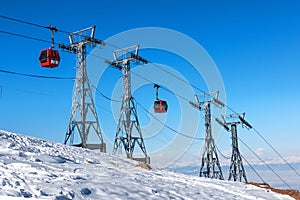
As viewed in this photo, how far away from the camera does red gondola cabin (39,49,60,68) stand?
1997 cm

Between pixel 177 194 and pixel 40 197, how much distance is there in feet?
13.5

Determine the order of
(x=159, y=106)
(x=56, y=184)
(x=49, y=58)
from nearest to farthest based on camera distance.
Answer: (x=56, y=184) → (x=49, y=58) → (x=159, y=106)

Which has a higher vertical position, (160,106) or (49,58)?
(49,58)

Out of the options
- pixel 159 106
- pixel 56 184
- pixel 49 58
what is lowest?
pixel 56 184

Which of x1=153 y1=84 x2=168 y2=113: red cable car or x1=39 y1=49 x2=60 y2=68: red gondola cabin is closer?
x1=39 y1=49 x2=60 y2=68: red gondola cabin

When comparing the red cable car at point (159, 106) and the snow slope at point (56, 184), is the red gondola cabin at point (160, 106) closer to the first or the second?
the red cable car at point (159, 106)

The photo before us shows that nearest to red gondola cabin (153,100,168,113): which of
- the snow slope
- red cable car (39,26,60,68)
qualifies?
red cable car (39,26,60,68)

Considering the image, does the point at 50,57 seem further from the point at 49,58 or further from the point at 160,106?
the point at 160,106

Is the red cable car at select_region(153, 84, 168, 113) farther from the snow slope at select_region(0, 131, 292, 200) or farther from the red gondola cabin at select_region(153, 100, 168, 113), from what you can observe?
the snow slope at select_region(0, 131, 292, 200)

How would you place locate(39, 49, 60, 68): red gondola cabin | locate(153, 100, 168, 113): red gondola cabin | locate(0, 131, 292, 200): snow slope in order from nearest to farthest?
locate(0, 131, 292, 200): snow slope, locate(39, 49, 60, 68): red gondola cabin, locate(153, 100, 168, 113): red gondola cabin

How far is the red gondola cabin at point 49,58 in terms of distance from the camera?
65.5 feet

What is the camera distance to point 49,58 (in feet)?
65.4

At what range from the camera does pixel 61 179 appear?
7.98 meters

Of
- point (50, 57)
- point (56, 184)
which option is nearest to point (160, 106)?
point (50, 57)
